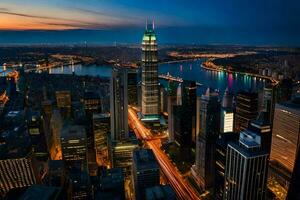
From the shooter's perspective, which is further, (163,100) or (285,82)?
(163,100)

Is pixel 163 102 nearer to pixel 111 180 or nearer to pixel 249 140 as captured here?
pixel 111 180

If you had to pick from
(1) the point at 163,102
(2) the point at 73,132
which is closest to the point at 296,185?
(2) the point at 73,132

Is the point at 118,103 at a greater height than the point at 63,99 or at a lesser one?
greater

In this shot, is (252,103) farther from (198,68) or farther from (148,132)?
(198,68)

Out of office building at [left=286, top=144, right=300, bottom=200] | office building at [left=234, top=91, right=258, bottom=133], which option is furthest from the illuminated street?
office building at [left=286, top=144, right=300, bottom=200]

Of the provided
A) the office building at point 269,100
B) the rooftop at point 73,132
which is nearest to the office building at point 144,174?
the rooftop at point 73,132

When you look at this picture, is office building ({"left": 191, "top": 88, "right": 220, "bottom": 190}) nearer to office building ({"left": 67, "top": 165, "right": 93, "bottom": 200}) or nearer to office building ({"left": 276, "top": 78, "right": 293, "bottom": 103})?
office building ({"left": 67, "top": 165, "right": 93, "bottom": 200})

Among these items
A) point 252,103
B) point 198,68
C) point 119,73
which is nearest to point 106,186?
point 119,73
